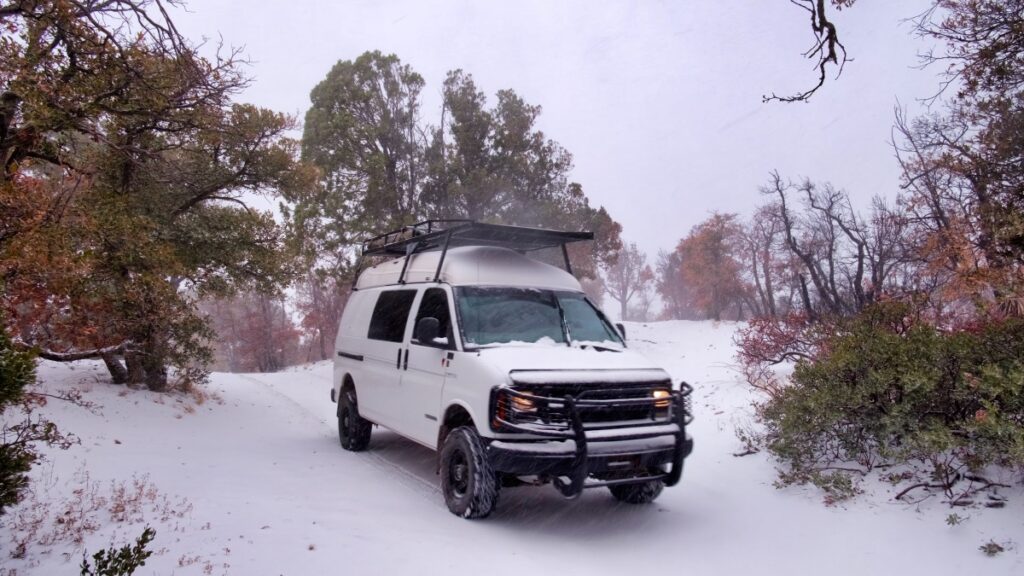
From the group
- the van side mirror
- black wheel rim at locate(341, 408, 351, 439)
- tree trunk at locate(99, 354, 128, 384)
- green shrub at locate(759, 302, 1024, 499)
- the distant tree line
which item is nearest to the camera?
green shrub at locate(759, 302, 1024, 499)

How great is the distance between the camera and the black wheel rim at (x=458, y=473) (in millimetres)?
5480

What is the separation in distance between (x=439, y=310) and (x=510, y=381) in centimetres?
172

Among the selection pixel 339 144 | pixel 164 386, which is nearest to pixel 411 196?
pixel 339 144

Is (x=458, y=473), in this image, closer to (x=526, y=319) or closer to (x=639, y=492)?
(x=526, y=319)

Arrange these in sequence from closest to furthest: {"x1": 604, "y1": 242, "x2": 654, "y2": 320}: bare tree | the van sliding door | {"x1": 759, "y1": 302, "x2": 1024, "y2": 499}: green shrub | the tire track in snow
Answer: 1. {"x1": 759, "y1": 302, "x2": 1024, "y2": 499}: green shrub
2. the tire track in snow
3. the van sliding door
4. {"x1": 604, "y1": 242, "x2": 654, "y2": 320}: bare tree

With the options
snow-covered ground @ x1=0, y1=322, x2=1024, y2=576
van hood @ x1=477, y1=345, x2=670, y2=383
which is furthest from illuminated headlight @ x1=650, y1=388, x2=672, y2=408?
snow-covered ground @ x1=0, y1=322, x2=1024, y2=576

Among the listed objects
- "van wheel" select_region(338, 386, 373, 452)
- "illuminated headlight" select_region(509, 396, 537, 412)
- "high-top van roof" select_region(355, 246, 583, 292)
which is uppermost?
"high-top van roof" select_region(355, 246, 583, 292)

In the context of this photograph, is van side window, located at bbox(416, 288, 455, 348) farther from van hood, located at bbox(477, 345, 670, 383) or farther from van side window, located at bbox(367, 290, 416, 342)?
van hood, located at bbox(477, 345, 670, 383)

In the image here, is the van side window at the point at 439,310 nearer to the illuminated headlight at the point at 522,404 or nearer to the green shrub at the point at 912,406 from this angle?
the illuminated headlight at the point at 522,404

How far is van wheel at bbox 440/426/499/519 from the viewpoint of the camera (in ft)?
16.8

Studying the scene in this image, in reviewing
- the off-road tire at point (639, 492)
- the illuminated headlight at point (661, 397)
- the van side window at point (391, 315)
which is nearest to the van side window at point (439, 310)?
the van side window at point (391, 315)

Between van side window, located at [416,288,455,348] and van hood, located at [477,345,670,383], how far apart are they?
0.65 m

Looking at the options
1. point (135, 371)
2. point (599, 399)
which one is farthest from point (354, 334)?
point (135, 371)

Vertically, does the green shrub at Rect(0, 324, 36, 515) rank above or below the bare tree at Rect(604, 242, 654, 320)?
below
